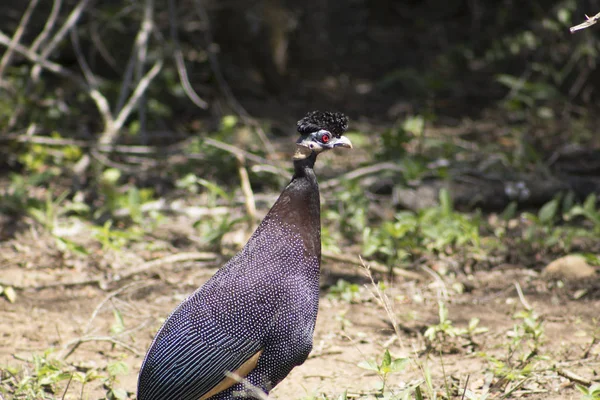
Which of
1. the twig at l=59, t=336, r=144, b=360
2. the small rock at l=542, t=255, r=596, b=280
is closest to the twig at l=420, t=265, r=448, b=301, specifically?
the small rock at l=542, t=255, r=596, b=280

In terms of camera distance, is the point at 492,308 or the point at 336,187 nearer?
the point at 492,308

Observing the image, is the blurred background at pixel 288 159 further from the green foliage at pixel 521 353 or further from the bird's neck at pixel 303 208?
the bird's neck at pixel 303 208

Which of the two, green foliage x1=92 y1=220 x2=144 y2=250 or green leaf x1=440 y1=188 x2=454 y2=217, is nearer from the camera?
green foliage x1=92 y1=220 x2=144 y2=250

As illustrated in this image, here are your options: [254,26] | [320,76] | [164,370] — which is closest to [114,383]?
[164,370]

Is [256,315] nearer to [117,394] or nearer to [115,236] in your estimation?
[117,394]

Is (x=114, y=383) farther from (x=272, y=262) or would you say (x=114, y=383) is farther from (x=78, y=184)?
(x=78, y=184)

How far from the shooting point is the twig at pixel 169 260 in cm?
456

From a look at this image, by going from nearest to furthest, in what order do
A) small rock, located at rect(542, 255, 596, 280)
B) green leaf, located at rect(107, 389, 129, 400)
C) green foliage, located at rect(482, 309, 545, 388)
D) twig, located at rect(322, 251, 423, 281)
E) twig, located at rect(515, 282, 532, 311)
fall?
green foliage, located at rect(482, 309, 545, 388) → green leaf, located at rect(107, 389, 129, 400) → twig, located at rect(515, 282, 532, 311) → small rock, located at rect(542, 255, 596, 280) → twig, located at rect(322, 251, 423, 281)

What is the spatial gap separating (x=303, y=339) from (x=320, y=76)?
6881mm

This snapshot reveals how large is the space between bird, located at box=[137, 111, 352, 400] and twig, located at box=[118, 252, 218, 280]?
5.76 ft

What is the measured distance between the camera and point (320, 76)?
9.34 meters

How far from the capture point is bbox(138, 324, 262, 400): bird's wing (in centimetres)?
271

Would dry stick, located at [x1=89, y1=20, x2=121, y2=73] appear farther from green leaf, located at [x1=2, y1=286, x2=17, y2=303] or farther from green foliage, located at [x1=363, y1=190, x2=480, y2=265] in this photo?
green foliage, located at [x1=363, y1=190, x2=480, y2=265]

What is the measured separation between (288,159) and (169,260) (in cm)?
225
